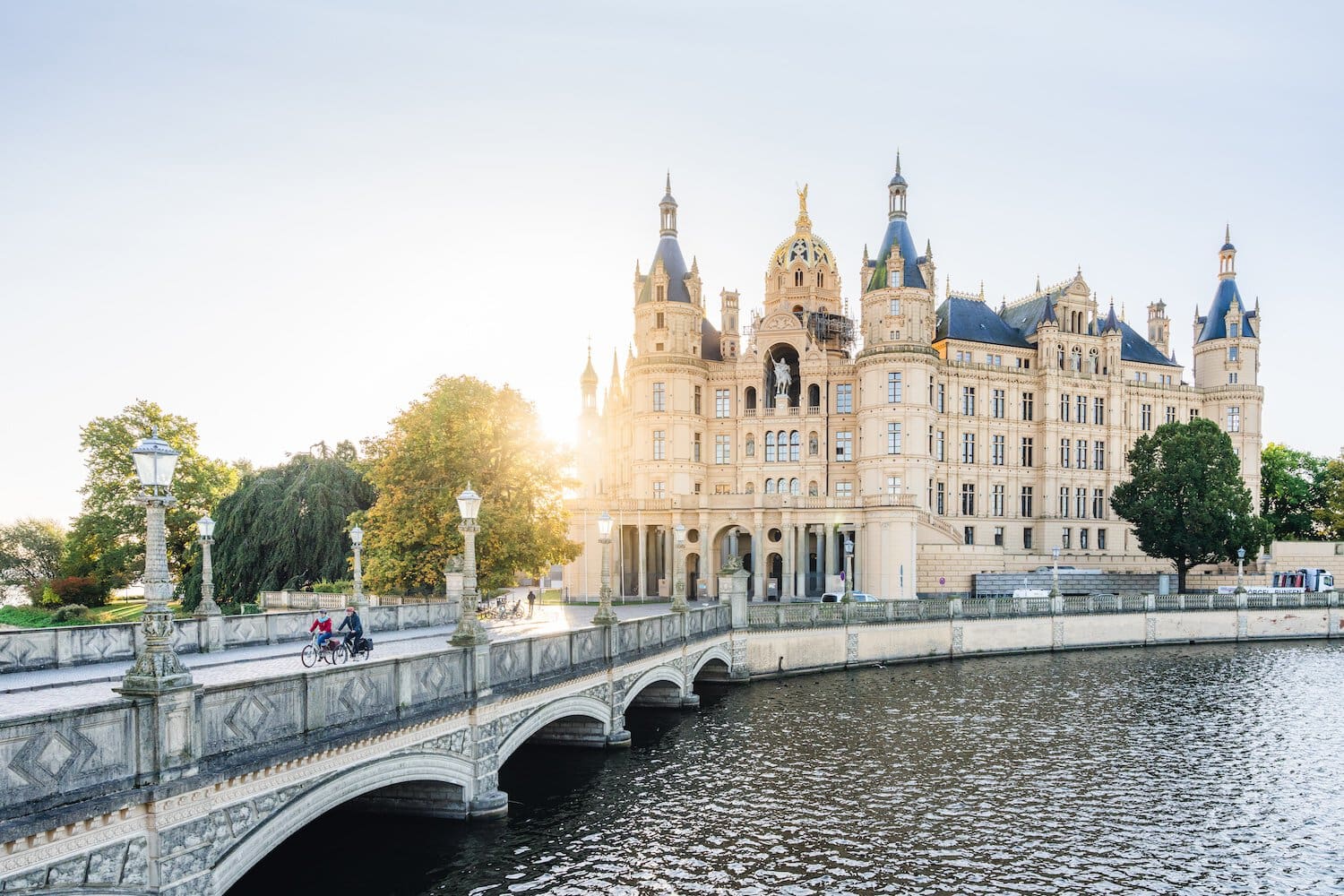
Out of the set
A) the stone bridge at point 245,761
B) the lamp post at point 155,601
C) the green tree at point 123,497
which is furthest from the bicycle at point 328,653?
the green tree at point 123,497

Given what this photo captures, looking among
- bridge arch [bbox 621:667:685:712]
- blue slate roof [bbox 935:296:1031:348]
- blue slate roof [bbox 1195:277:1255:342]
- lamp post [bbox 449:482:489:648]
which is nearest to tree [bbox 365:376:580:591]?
bridge arch [bbox 621:667:685:712]

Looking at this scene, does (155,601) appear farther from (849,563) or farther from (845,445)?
(845,445)

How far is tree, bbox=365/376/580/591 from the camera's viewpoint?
1753 inches

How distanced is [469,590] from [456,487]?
25.3 m

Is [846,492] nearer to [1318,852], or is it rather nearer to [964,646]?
[964,646]

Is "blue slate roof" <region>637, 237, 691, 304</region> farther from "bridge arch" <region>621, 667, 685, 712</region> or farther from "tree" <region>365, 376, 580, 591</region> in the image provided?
"bridge arch" <region>621, 667, 685, 712</region>

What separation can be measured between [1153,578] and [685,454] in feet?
129

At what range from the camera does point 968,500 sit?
79312mm

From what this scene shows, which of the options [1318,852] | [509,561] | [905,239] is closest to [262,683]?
[1318,852]

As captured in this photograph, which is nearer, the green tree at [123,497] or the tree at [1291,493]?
the green tree at [123,497]

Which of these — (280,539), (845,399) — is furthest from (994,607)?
(280,539)

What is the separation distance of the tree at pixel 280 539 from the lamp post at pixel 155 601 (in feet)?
144

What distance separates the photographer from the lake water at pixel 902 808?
20.5m

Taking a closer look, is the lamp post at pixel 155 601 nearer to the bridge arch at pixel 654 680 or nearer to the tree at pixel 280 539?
the bridge arch at pixel 654 680
